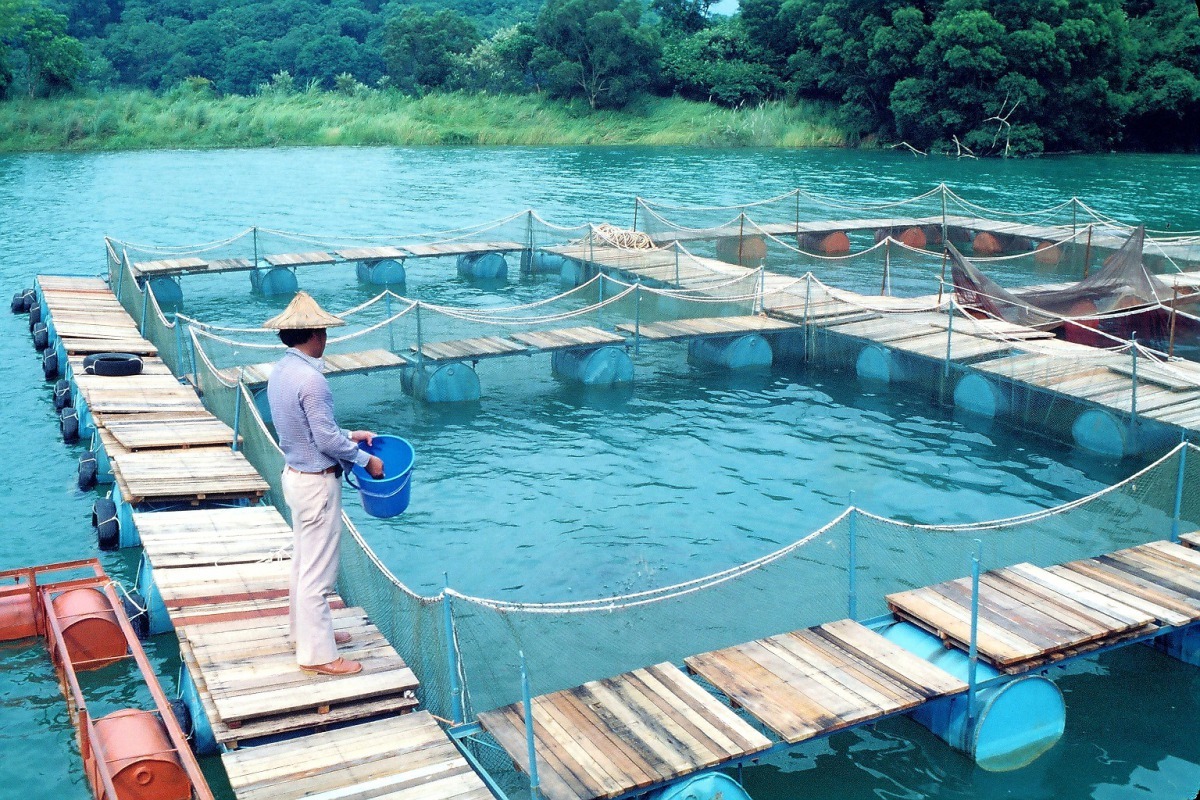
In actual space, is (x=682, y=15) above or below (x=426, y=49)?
above

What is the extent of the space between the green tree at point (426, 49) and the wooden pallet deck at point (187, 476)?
218 ft

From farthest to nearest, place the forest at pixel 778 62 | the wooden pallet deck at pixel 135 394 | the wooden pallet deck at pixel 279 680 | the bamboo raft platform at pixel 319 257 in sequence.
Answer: the forest at pixel 778 62 → the bamboo raft platform at pixel 319 257 → the wooden pallet deck at pixel 135 394 → the wooden pallet deck at pixel 279 680

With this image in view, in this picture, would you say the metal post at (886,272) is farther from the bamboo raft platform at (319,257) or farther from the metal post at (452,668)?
the metal post at (452,668)

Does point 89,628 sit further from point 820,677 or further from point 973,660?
point 973,660

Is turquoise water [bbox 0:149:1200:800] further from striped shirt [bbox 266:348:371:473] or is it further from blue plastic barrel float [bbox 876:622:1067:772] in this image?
striped shirt [bbox 266:348:371:473]

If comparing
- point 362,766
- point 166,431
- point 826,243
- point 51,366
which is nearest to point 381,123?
point 826,243

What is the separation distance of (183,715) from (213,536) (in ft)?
7.26

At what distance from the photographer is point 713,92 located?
2746 inches

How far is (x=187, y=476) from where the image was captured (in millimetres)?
12633

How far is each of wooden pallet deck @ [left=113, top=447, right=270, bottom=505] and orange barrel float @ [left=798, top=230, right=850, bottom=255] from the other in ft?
70.7

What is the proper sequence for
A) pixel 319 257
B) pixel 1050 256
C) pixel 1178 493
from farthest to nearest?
pixel 1050 256, pixel 319 257, pixel 1178 493

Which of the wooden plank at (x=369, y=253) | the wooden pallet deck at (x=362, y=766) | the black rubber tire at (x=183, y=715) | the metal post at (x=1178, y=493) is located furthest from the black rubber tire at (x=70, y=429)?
the metal post at (x=1178, y=493)

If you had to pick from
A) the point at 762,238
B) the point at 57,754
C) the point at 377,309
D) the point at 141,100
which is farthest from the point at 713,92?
the point at 57,754

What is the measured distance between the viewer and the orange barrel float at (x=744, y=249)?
1171 inches
